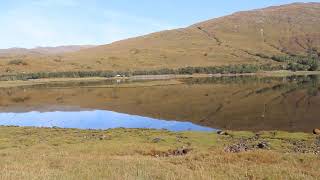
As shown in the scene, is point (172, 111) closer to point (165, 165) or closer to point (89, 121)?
point (89, 121)

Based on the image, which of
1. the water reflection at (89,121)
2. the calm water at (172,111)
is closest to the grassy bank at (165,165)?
the calm water at (172,111)

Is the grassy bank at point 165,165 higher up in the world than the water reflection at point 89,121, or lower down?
higher up

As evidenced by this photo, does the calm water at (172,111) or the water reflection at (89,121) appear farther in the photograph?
the water reflection at (89,121)

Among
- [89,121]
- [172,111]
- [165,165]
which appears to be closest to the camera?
[165,165]

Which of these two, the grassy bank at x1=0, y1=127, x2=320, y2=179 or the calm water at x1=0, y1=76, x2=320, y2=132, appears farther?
the calm water at x1=0, y1=76, x2=320, y2=132

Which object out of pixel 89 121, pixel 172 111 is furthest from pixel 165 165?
pixel 172 111

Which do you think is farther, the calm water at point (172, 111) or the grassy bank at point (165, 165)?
the calm water at point (172, 111)

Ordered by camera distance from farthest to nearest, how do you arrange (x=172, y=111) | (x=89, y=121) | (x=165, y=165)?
(x=172, y=111)
(x=89, y=121)
(x=165, y=165)

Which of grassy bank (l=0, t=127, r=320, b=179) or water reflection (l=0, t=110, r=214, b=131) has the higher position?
grassy bank (l=0, t=127, r=320, b=179)

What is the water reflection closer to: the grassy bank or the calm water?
the calm water

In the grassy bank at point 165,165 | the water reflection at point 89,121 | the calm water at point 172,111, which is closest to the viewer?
the grassy bank at point 165,165

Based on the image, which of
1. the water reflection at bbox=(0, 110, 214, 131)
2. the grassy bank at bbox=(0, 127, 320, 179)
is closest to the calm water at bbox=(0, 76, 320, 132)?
the water reflection at bbox=(0, 110, 214, 131)

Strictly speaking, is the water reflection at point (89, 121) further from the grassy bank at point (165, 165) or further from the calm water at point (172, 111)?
the grassy bank at point (165, 165)

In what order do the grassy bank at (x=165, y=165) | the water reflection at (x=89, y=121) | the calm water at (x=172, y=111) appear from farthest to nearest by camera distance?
the water reflection at (x=89, y=121) → the calm water at (x=172, y=111) → the grassy bank at (x=165, y=165)
